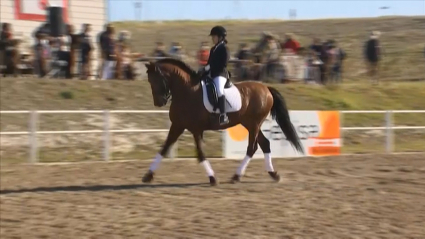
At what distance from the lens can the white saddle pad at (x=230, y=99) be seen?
11.4 meters

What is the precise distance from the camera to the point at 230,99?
37.9 feet

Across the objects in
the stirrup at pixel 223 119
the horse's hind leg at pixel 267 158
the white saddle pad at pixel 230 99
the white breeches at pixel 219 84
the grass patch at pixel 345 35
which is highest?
the white breeches at pixel 219 84

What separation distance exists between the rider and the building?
9791 millimetres

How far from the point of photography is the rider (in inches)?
442

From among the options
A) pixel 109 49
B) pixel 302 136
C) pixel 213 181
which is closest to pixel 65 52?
pixel 109 49

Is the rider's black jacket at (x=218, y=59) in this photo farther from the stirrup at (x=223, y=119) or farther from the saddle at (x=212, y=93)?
the stirrup at (x=223, y=119)

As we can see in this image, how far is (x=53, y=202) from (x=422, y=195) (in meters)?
5.06

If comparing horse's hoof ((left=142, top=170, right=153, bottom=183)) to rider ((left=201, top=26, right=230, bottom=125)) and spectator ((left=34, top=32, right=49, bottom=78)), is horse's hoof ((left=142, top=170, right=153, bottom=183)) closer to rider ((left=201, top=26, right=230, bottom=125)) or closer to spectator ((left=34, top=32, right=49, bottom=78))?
rider ((left=201, top=26, right=230, bottom=125))

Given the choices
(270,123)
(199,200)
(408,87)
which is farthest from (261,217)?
(408,87)

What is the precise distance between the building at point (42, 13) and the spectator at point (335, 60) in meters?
6.67

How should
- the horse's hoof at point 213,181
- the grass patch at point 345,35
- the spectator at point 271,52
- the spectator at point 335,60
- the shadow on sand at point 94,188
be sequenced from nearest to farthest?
the shadow on sand at point 94,188, the horse's hoof at point 213,181, the spectator at point 271,52, the spectator at point 335,60, the grass patch at point 345,35

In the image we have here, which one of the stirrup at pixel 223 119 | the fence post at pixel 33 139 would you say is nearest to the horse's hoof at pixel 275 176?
the stirrup at pixel 223 119

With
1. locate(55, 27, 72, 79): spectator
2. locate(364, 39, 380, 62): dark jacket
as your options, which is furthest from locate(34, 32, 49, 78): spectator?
locate(364, 39, 380, 62): dark jacket

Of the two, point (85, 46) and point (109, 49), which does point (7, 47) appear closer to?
point (85, 46)
